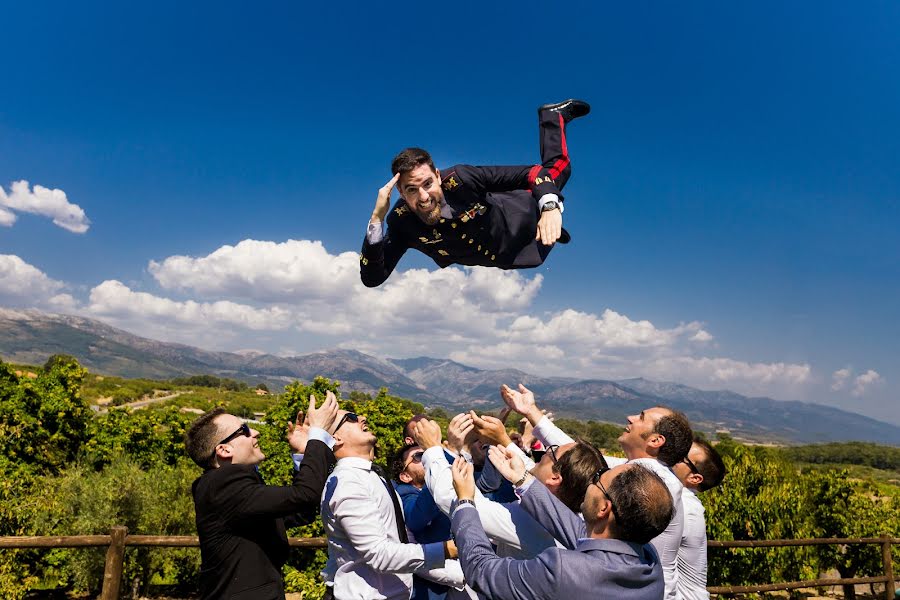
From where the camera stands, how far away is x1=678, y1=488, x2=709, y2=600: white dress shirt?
3594 millimetres

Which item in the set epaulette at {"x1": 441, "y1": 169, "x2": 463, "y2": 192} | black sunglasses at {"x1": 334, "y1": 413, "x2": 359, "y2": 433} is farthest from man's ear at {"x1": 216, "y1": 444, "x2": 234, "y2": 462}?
epaulette at {"x1": 441, "y1": 169, "x2": 463, "y2": 192}

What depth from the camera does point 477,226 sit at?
333 centimetres

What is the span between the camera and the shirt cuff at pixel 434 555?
3.23 metres

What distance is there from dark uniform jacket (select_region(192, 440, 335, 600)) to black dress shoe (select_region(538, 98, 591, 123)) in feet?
Result: 8.52

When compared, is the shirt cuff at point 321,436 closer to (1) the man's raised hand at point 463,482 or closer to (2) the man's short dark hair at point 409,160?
(1) the man's raised hand at point 463,482

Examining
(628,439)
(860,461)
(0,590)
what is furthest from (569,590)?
(860,461)

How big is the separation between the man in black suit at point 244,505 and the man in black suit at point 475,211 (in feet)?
3.64

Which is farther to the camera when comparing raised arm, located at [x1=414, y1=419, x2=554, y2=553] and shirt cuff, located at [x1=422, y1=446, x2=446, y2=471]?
Result: shirt cuff, located at [x1=422, y1=446, x2=446, y2=471]

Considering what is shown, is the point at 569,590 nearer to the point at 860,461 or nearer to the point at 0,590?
the point at 0,590

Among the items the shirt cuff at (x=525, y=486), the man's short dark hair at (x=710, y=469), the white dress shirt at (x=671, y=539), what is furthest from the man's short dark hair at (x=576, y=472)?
the man's short dark hair at (x=710, y=469)

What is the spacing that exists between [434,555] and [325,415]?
3.53ft

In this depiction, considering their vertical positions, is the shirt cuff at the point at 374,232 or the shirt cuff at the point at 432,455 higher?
the shirt cuff at the point at 374,232

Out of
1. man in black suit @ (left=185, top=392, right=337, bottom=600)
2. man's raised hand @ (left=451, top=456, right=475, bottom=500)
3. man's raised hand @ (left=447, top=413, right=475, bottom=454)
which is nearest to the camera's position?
man's raised hand @ (left=451, top=456, right=475, bottom=500)

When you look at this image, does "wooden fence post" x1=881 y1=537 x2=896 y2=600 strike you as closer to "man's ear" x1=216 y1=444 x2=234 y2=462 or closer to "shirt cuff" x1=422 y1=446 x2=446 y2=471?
"shirt cuff" x1=422 y1=446 x2=446 y2=471
